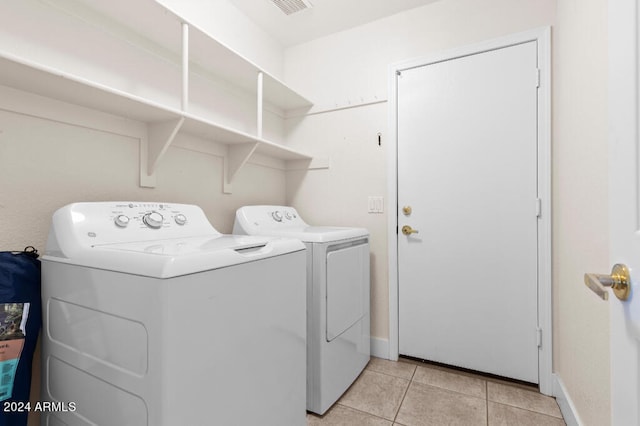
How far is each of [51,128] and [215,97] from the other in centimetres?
94

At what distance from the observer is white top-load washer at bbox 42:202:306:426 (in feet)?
2.54

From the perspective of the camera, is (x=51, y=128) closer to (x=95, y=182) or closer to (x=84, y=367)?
(x=95, y=182)

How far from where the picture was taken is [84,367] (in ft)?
3.05

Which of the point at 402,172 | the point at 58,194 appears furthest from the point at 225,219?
the point at 402,172

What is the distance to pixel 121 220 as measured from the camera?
1.17 m

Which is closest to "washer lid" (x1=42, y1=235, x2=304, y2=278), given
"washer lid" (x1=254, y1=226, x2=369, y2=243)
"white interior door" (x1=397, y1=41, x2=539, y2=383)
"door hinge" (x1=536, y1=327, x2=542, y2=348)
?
"washer lid" (x1=254, y1=226, x2=369, y2=243)

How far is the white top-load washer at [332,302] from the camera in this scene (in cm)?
153

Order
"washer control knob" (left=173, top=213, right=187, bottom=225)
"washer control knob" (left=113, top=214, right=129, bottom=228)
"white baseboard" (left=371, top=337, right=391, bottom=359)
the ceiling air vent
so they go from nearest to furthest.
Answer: "washer control knob" (left=113, top=214, right=129, bottom=228)
"washer control knob" (left=173, top=213, right=187, bottom=225)
the ceiling air vent
"white baseboard" (left=371, top=337, right=391, bottom=359)

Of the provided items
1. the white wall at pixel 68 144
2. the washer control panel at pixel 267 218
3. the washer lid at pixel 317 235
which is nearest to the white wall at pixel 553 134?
the washer control panel at pixel 267 218

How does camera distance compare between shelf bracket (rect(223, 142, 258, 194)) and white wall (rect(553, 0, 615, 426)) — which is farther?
shelf bracket (rect(223, 142, 258, 194))

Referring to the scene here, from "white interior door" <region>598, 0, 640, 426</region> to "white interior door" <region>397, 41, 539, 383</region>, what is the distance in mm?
1352

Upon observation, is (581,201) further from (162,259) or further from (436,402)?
(162,259)

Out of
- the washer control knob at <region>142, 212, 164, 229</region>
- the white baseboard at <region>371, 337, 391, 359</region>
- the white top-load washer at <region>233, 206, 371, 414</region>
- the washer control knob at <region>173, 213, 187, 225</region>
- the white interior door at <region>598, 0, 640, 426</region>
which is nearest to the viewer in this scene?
the white interior door at <region>598, 0, 640, 426</region>

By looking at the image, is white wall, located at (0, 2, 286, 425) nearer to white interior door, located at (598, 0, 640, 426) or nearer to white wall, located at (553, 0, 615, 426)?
white interior door, located at (598, 0, 640, 426)
